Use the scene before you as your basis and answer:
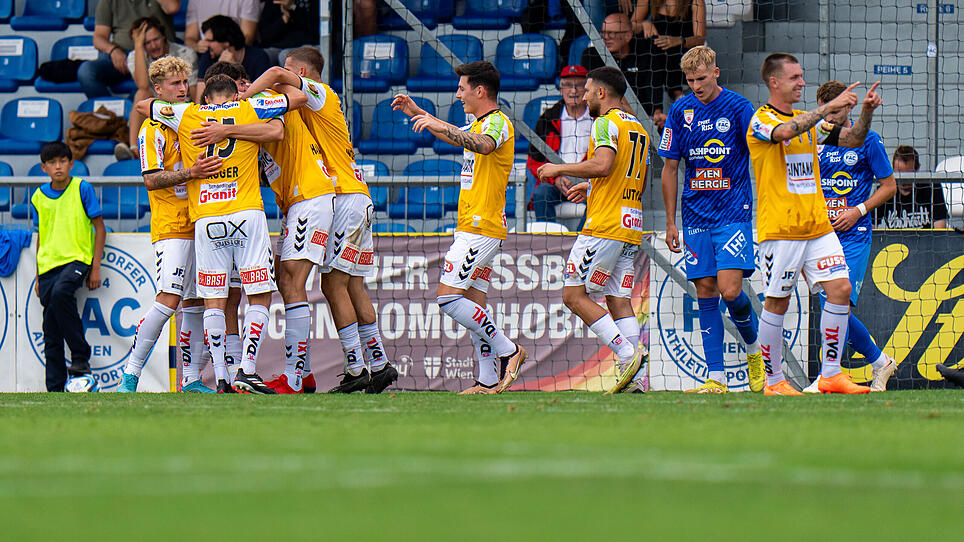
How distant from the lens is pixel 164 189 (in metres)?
7.49

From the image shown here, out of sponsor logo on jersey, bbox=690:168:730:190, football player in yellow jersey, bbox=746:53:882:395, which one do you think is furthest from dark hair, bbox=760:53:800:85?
sponsor logo on jersey, bbox=690:168:730:190

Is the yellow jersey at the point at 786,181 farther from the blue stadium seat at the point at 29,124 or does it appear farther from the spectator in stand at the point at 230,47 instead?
the blue stadium seat at the point at 29,124

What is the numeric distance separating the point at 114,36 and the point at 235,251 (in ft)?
19.6

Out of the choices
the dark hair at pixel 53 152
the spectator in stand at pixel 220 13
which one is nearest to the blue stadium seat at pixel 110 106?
the spectator in stand at pixel 220 13

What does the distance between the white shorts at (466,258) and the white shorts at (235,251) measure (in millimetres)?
1089

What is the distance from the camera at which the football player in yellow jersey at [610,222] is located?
6859 mm

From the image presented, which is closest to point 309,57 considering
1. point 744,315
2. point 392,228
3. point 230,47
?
point 392,228

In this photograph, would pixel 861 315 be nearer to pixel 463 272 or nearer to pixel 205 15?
pixel 463 272

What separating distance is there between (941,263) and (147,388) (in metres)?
5.93

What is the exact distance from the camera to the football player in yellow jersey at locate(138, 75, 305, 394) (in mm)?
6953

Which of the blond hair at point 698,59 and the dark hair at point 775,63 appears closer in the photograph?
the dark hair at point 775,63

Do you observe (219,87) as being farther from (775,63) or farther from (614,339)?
(775,63)

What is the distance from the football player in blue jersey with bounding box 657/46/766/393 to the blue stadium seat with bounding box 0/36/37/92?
8.23m

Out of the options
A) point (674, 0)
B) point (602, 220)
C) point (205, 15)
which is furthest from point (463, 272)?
point (205, 15)
